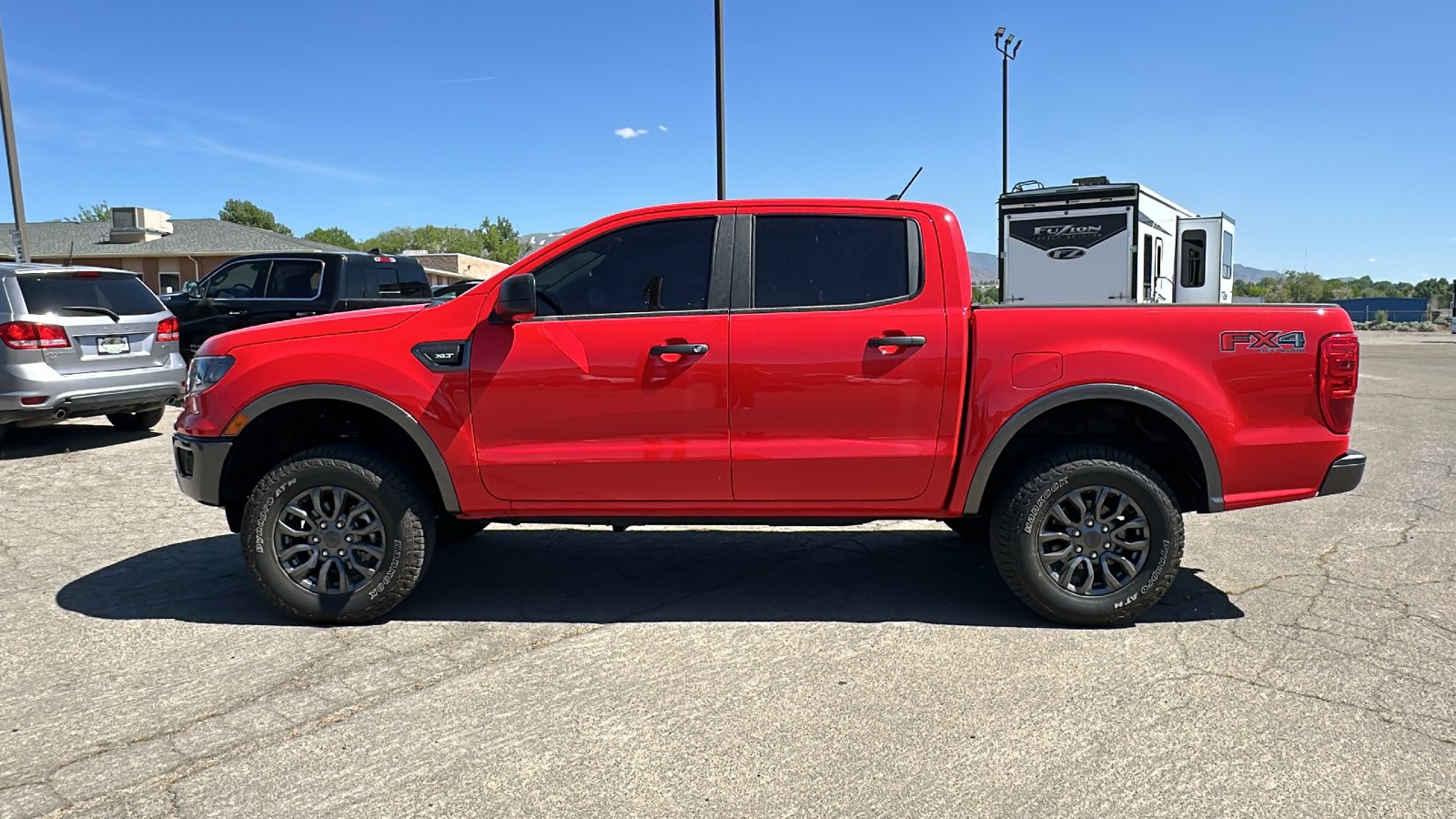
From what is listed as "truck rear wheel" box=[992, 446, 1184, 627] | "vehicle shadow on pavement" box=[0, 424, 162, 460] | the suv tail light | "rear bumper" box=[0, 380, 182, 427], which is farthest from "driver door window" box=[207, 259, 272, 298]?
"truck rear wheel" box=[992, 446, 1184, 627]

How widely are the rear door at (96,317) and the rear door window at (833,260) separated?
7.38 m

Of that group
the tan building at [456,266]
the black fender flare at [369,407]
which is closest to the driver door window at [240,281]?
the black fender flare at [369,407]

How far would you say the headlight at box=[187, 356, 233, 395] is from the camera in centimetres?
447

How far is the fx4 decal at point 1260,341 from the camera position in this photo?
167 inches

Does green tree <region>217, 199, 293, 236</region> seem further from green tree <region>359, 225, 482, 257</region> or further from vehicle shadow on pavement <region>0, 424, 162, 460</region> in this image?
vehicle shadow on pavement <region>0, 424, 162, 460</region>

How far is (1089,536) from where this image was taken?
14.2ft

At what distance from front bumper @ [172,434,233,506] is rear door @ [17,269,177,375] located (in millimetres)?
5376

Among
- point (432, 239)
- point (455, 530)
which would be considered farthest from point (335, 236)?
point (455, 530)

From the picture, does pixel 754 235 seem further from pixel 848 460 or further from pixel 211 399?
pixel 211 399

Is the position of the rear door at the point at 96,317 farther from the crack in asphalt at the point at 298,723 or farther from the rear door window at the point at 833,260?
the rear door window at the point at 833,260

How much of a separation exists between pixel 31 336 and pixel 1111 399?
886 centimetres

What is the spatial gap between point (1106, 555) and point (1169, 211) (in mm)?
12894

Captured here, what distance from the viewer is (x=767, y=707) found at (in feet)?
11.6

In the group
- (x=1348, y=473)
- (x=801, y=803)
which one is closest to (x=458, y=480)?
(x=801, y=803)
